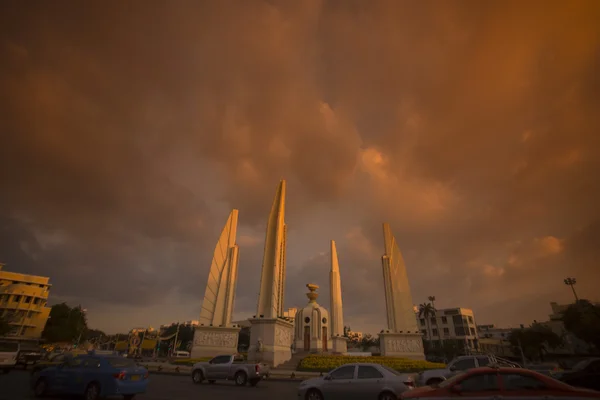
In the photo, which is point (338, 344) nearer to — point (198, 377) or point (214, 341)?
point (214, 341)

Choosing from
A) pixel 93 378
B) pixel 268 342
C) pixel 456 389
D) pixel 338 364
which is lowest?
pixel 93 378

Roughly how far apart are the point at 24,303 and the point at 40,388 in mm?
62921

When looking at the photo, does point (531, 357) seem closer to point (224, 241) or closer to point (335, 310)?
point (335, 310)

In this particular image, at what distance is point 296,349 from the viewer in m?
39.5

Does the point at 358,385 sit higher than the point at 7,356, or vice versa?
the point at 7,356

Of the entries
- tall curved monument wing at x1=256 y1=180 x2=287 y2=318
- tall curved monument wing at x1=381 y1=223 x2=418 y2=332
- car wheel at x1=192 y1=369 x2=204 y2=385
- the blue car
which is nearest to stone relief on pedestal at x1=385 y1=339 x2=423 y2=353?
tall curved monument wing at x1=381 y1=223 x2=418 y2=332

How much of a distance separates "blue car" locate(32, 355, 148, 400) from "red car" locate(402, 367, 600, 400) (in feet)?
26.1

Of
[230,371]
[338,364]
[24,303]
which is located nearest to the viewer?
[230,371]

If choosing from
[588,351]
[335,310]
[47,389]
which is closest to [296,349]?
[335,310]

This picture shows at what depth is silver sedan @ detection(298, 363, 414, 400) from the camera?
8.50 m

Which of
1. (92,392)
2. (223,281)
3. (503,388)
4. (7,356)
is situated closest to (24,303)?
(223,281)

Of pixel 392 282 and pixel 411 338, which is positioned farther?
pixel 392 282

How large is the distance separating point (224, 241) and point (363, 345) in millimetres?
79208

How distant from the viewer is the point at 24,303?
54531 mm
